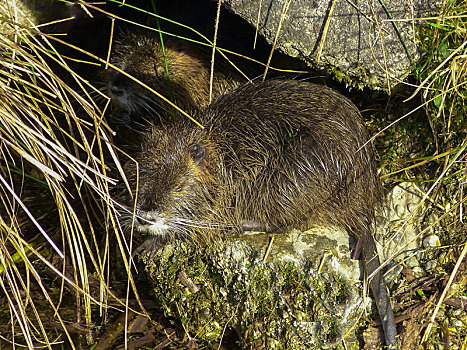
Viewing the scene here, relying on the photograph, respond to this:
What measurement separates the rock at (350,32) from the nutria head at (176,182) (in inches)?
24.2

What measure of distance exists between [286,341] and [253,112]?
3.48 ft

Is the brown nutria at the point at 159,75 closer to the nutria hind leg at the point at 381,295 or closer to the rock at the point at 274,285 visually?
the rock at the point at 274,285

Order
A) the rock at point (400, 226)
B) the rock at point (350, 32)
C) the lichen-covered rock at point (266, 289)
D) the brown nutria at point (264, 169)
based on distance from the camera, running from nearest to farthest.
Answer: the rock at point (350, 32) < the lichen-covered rock at point (266, 289) < the brown nutria at point (264, 169) < the rock at point (400, 226)

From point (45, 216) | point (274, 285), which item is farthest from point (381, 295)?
point (45, 216)

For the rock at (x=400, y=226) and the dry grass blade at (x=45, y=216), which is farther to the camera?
the rock at (x=400, y=226)

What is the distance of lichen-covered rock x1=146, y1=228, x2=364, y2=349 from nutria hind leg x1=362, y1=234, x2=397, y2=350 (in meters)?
0.07

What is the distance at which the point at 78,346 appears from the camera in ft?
7.99

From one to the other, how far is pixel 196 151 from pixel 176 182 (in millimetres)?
174

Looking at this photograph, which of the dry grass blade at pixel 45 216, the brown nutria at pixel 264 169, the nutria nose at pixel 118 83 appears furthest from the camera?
the nutria nose at pixel 118 83

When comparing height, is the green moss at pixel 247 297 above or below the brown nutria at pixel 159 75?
below

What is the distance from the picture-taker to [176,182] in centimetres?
247

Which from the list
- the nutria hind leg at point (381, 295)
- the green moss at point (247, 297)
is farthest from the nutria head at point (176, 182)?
the nutria hind leg at point (381, 295)

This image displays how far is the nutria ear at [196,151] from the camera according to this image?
2.50m

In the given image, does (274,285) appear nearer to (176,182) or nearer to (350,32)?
(176,182)
